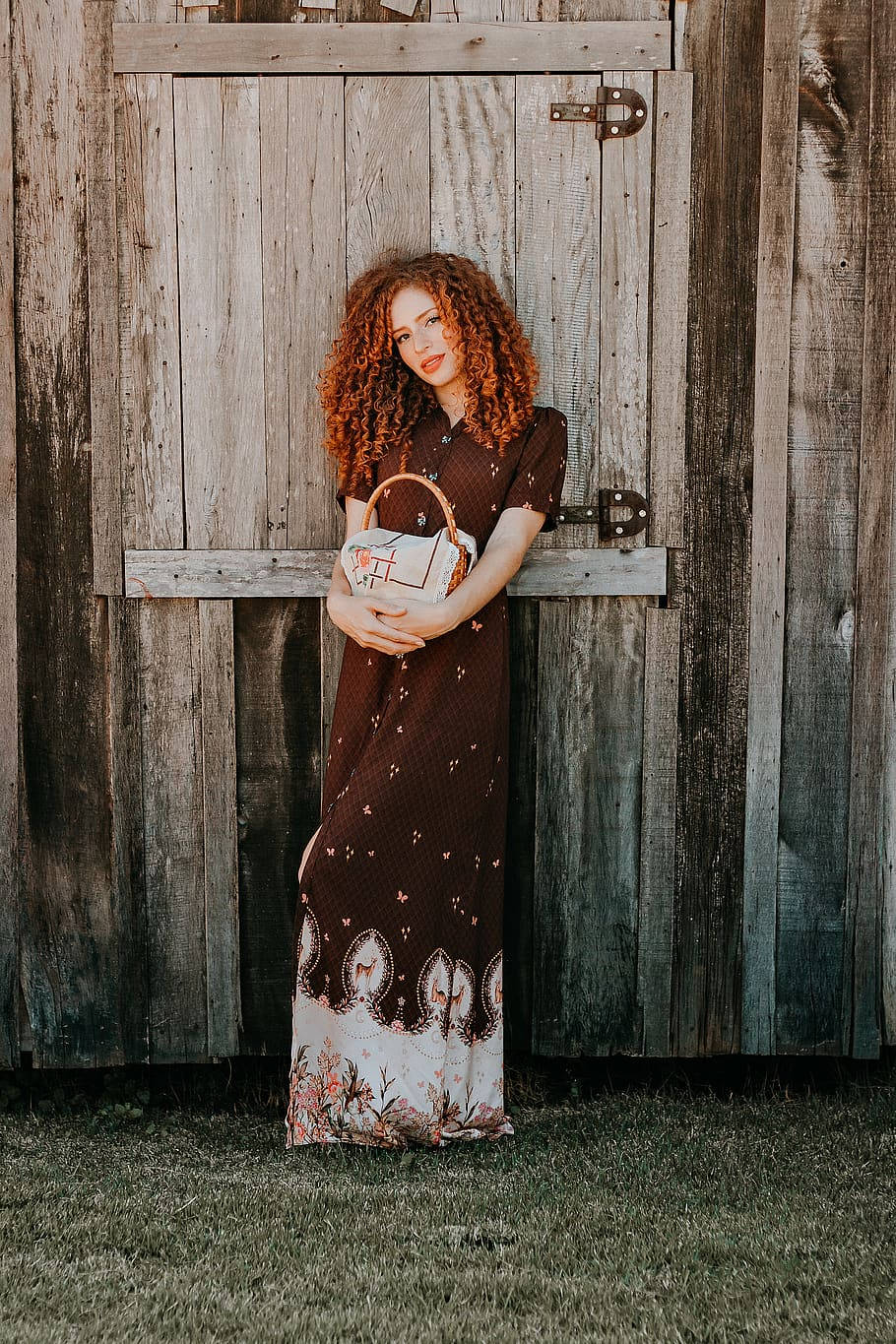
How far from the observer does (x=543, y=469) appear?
2.75 metres

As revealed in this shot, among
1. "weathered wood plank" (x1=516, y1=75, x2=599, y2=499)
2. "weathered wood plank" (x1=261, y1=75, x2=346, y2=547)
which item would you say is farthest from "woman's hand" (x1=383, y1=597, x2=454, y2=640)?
"weathered wood plank" (x1=516, y1=75, x2=599, y2=499)

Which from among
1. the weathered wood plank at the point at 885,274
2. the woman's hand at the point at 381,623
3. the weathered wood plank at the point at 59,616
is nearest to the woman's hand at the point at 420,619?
the woman's hand at the point at 381,623

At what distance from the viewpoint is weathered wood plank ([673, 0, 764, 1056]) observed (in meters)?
2.97

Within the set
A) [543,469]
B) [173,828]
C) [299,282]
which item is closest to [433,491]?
[543,469]

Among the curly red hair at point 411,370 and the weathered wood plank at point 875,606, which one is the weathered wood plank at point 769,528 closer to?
the weathered wood plank at point 875,606

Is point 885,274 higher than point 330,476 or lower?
higher

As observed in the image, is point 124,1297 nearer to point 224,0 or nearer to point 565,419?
point 565,419

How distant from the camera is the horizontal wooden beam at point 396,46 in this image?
2.92 m

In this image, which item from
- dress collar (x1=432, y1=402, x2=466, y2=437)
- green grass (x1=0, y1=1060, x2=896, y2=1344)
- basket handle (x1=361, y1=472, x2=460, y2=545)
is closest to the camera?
green grass (x1=0, y1=1060, x2=896, y2=1344)

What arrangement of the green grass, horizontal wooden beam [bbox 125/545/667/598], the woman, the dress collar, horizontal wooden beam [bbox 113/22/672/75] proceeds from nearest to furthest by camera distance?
the green grass → the woman → the dress collar → horizontal wooden beam [bbox 113/22/672/75] → horizontal wooden beam [bbox 125/545/667/598]

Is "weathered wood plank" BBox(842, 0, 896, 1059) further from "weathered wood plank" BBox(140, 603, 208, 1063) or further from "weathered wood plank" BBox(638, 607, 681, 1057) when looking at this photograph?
"weathered wood plank" BBox(140, 603, 208, 1063)

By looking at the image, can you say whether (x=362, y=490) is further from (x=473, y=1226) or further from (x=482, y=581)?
(x=473, y=1226)

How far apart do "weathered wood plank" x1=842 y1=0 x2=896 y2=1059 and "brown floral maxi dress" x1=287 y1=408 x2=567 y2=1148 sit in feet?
2.86

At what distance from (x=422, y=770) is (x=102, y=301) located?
144cm
